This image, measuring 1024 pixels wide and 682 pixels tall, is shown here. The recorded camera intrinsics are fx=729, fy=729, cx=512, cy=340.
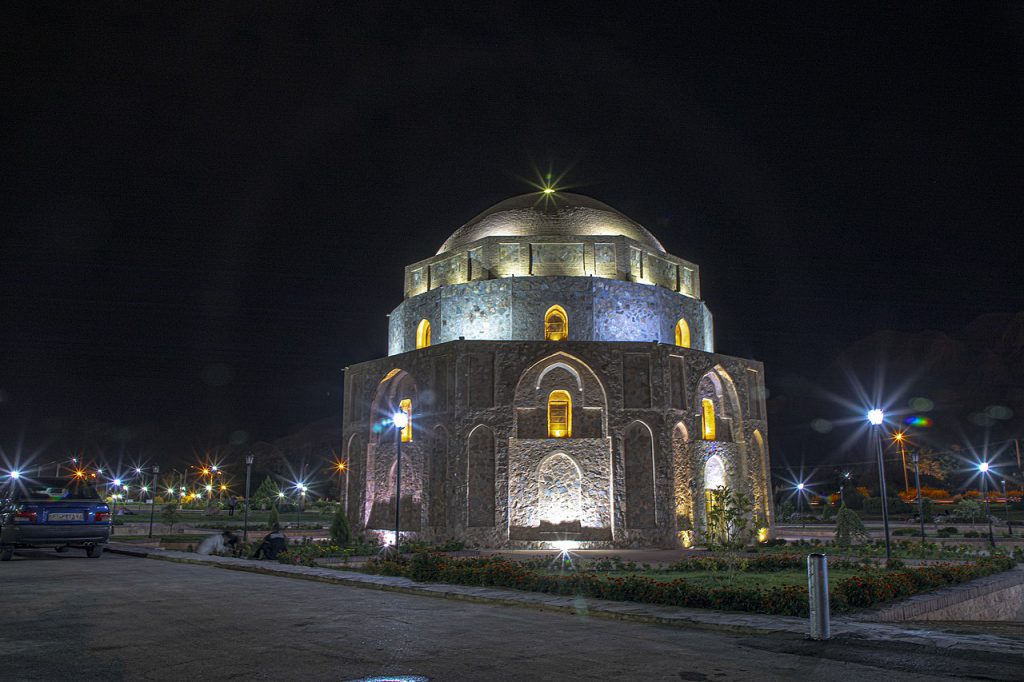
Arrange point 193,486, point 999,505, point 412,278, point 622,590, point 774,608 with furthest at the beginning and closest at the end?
point 193,486
point 999,505
point 412,278
point 622,590
point 774,608

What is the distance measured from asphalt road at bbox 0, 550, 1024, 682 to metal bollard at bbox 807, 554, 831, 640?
0.21 meters

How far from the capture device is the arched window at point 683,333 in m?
30.8

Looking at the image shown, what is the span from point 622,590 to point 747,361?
2194cm

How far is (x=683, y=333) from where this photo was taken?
1220 inches

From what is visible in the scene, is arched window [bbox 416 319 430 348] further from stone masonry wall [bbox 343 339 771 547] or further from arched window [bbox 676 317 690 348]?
arched window [bbox 676 317 690 348]

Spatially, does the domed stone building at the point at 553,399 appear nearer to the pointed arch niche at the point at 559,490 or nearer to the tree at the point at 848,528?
the pointed arch niche at the point at 559,490

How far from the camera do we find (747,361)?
3094cm

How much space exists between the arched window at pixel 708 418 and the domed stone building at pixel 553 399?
0.16 feet

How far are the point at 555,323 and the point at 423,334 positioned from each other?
19.5 feet

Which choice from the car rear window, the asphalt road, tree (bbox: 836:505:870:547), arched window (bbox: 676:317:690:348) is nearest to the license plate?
the car rear window

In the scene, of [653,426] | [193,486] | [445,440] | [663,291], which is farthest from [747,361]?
[193,486]

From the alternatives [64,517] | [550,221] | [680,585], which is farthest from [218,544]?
[550,221]

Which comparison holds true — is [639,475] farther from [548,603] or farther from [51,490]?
[51,490]

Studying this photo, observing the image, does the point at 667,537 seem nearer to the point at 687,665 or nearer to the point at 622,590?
the point at 622,590
